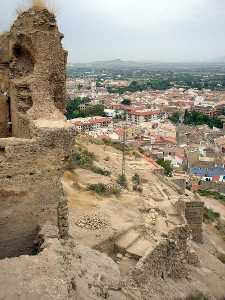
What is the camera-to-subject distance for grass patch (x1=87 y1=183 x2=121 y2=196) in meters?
20.8

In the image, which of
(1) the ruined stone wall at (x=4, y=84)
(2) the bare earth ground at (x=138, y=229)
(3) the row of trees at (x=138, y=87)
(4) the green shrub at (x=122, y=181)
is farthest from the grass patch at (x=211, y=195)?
(3) the row of trees at (x=138, y=87)

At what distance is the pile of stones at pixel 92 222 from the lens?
1552 cm

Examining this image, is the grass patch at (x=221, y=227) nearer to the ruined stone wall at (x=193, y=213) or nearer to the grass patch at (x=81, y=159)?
the ruined stone wall at (x=193, y=213)

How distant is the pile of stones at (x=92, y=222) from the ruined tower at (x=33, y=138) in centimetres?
510

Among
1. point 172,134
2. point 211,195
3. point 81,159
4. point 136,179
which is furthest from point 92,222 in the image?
point 172,134

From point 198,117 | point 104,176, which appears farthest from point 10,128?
point 198,117

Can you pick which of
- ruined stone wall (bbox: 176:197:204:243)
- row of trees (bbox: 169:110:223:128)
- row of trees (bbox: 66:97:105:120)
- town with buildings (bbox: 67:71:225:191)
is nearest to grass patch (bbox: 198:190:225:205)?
town with buildings (bbox: 67:71:225:191)

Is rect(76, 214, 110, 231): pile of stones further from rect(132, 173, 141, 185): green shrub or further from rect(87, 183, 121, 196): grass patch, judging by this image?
rect(132, 173, 141, 185): green shrub

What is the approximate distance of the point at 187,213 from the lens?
17.8m

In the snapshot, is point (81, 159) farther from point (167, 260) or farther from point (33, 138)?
point (33, 138)

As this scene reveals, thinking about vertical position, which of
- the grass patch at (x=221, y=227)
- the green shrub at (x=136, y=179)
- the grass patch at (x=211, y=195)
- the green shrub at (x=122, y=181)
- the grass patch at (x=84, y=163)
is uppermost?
the grass patch at (x=84, y=163)

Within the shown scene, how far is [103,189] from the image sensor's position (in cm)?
2102

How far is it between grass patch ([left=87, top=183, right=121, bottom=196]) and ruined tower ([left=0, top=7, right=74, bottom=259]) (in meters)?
9.62

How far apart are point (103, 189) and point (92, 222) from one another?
5.26m
